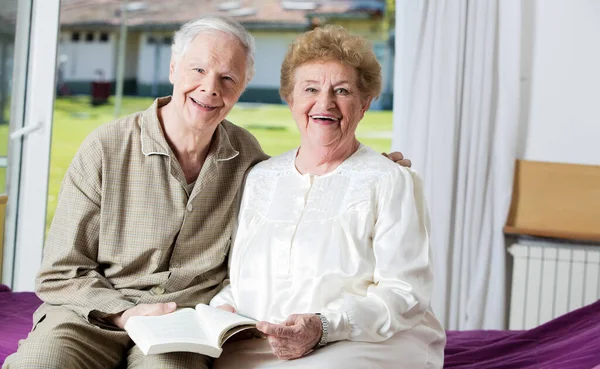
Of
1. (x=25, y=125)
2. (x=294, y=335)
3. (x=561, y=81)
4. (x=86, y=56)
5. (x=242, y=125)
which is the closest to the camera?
(x=294, y=335)

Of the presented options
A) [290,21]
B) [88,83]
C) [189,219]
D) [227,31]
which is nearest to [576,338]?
[189,219]

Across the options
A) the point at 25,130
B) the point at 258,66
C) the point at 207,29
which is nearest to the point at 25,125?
the point at 25,130

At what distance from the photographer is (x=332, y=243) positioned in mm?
1941

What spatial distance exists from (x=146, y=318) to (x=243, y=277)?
31cm

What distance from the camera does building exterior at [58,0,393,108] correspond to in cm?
537

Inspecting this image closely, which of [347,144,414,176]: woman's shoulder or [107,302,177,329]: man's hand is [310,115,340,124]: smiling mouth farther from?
[107,302,177,329]: man's hand

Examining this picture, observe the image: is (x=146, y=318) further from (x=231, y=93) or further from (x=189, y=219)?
(x=231, y=93)

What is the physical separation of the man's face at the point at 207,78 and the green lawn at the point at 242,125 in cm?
275

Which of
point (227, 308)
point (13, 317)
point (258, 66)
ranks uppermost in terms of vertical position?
point (258, 66)

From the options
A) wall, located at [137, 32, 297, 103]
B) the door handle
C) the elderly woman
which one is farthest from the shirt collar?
wall, located at [137, 32, 297, 103]

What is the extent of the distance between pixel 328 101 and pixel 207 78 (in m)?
0.31

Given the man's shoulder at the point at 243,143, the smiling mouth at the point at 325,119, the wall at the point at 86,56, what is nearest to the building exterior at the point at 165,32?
the wall at the point at 86,56

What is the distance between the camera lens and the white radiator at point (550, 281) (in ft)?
11.8

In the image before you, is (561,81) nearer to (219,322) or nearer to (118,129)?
(118,129)
